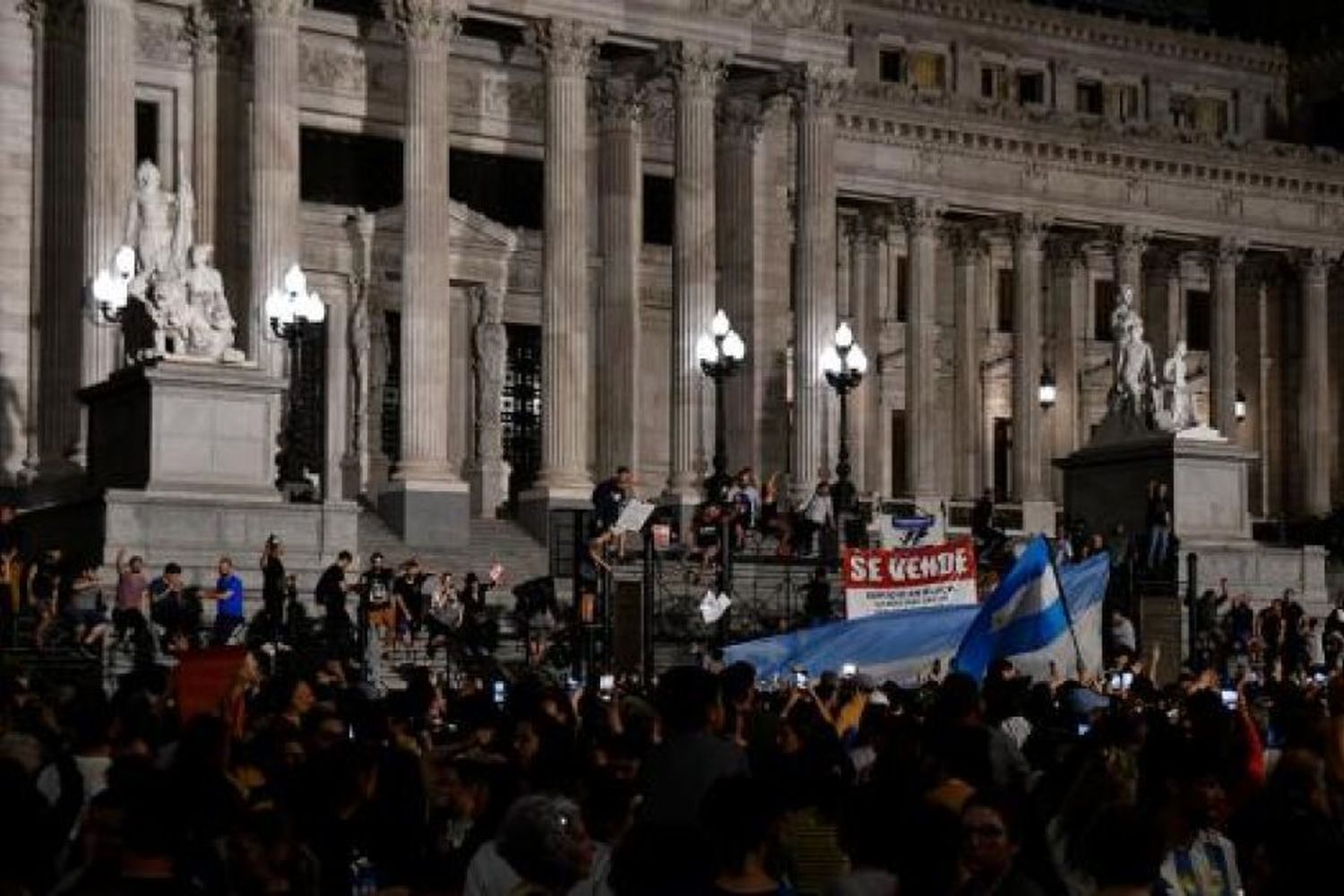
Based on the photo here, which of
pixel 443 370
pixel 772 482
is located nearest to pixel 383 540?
pixel 443 370

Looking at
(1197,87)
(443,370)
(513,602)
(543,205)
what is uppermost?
(1197,87)

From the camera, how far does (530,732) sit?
1342 centimetres

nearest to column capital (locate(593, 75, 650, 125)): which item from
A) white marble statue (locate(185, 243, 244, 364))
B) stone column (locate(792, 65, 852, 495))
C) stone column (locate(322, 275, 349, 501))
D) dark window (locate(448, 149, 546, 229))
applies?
dark window (locate(448, 149, 546, 229))

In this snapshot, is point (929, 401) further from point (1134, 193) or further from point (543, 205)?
point (543, 205)

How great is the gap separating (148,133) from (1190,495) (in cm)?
2109

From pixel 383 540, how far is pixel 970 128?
2594 centimetres

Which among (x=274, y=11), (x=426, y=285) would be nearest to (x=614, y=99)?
(x=426, y=285)

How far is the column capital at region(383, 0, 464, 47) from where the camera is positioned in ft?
164

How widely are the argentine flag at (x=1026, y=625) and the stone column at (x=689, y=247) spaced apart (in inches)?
1280

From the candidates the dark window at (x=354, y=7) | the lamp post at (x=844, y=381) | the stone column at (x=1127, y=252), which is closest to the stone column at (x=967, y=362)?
the stone column at (x=1127, y=252)

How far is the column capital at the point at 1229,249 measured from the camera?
73000 millimetres

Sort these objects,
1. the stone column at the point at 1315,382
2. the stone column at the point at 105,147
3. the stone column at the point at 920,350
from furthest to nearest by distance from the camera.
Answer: the stone column at the point at 1315,382, the stone column at the point at 920,350, the stone column at the point at 105,147

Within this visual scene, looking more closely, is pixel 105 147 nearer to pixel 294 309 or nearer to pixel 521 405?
pixel 294 309

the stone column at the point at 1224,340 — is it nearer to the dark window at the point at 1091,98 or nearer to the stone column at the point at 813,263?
the dark window at the point at 1091,98
